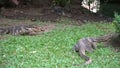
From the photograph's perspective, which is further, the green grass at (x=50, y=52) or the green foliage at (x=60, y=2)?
the green foliage at (x=60, y=2)

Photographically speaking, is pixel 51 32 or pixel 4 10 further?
pixel 4 10

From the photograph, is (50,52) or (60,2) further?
(60,2)

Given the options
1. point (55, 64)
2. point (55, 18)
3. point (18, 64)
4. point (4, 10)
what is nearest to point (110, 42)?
point (55, 64)

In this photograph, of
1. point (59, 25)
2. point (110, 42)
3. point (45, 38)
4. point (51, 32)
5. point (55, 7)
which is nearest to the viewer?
point (110, 42)

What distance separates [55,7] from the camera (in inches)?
476

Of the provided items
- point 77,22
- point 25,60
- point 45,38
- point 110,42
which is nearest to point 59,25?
point 77,22

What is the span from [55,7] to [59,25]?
2.32 metres

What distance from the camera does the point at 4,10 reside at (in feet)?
39.7

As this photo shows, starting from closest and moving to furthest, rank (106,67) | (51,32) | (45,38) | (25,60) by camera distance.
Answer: (106,67) → (25,60) → (45,38) → (51,32)

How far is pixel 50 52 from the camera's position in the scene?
267 inches

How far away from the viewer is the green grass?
5973 mm

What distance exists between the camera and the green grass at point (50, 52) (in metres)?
5.97

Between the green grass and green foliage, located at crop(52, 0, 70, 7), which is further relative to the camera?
green foliage, located at crop(52, 0, 70, 7)

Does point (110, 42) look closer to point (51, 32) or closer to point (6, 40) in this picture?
point (51, 32)
